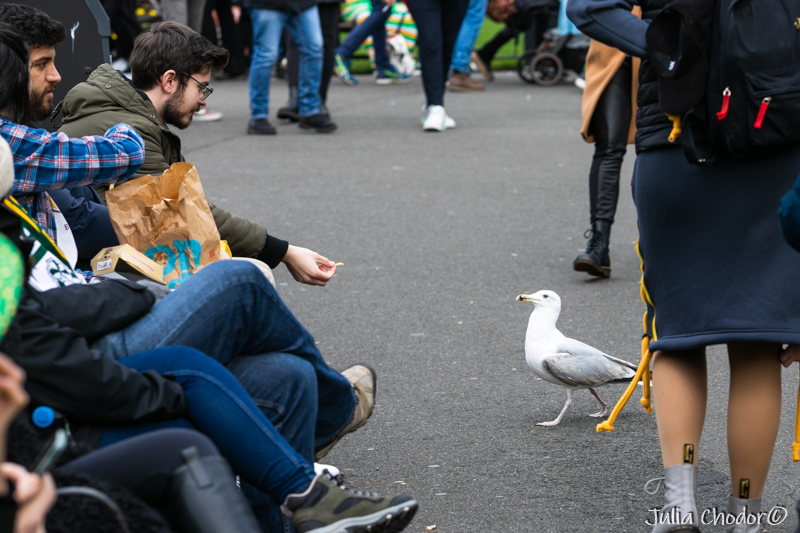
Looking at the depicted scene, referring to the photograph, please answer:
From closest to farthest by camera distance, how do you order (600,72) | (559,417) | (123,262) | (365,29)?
1. (123,262)
2. (559,417)
3. (600,72)
4. (365,29)

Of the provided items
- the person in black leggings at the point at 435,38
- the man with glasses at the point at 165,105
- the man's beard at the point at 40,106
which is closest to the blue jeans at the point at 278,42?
the person in black leggings at the point at 435,38

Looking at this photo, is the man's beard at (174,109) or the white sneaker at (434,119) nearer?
the man's beard at (174,109)

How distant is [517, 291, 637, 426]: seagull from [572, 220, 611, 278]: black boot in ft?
5.27

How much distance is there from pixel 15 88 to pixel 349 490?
4.51 ft

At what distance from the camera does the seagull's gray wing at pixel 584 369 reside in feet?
A: 11.1

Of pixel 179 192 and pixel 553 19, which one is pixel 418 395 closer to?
pixel 179 192

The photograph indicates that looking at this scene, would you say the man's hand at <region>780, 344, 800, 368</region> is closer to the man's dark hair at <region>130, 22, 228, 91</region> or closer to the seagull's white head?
the seagull's white head

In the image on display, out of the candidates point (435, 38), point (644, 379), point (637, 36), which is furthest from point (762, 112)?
point (435, 38)

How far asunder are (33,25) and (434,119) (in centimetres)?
687

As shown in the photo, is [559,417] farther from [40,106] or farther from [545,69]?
[545,69]

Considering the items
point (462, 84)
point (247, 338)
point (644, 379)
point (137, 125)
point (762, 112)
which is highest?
point (762, 112)

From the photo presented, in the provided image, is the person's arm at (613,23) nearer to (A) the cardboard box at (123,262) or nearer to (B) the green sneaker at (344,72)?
(A) the cardboard box at (123,262)

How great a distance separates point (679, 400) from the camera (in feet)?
8.21

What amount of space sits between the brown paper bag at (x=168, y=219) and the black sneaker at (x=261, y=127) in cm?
675
